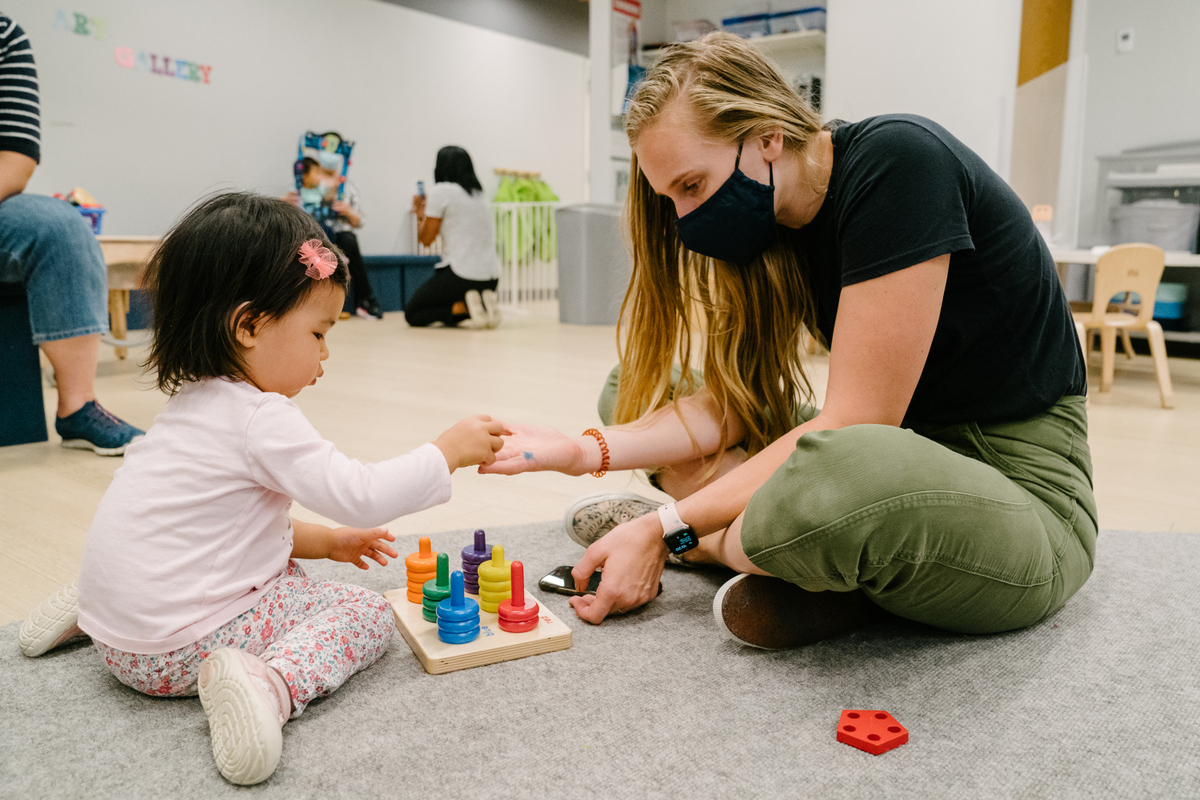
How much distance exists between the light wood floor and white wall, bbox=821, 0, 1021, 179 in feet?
3.88

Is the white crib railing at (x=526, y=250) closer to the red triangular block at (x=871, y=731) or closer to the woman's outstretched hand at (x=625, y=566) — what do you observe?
the woman's outstretched hand at (x=625, y=566)

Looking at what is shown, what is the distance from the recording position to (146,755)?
0.78 m

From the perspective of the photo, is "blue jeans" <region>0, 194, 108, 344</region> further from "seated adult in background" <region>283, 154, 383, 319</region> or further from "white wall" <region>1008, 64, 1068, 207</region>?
"seated adult in background" <region>283, 154, 383, 319</region>

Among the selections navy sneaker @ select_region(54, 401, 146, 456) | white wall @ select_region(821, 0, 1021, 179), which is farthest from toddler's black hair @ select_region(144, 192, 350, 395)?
white wall @ select_region(821, 0, 1021, 179)

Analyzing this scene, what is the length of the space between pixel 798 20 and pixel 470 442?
4.06 meters

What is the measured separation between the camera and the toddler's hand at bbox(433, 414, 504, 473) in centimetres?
96

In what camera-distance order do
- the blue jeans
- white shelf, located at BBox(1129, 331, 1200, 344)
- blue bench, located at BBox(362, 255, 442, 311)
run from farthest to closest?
blue bench, located at BBox(362, 255, 442, 311)
white shelf, located at BBox(1129, 331, 1200, 344)
the blue jeans

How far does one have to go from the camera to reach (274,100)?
19.1 feet

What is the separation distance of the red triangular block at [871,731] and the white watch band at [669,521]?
0.29m

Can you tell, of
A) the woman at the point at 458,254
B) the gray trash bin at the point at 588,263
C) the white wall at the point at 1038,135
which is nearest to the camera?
the white wall at the point at 1038,135

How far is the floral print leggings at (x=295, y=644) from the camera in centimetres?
85

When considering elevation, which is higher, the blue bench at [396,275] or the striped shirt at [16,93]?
the striped shirt at [16,93]

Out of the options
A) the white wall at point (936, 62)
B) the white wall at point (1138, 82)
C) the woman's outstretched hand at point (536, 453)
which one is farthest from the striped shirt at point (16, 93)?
the white wall at point (1138, 82)

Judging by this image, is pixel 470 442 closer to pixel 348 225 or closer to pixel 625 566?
pixel 625 566
